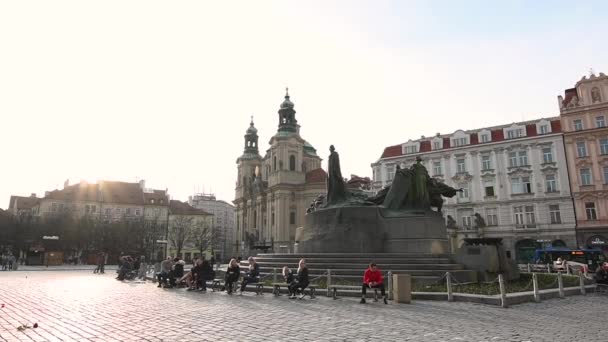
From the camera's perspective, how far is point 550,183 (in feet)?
165

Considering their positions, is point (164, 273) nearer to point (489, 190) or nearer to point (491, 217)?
point (491, 217)

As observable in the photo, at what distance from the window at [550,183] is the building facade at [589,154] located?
1857 mm

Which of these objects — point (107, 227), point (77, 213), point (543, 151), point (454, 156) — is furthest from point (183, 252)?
point (543, 151)

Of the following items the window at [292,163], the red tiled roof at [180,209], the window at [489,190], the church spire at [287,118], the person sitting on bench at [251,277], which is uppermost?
the church spire at [287,118]

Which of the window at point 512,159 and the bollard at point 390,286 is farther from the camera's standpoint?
the window at point 512,159

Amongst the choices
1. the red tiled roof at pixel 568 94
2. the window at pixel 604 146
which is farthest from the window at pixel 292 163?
the window at pixel 604 146

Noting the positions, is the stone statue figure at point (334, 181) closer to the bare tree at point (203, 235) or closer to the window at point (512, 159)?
the window at point (512, 159)

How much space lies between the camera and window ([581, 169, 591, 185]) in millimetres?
48094

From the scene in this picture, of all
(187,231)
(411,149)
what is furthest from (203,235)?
(411,149)

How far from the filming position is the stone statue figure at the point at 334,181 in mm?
21047

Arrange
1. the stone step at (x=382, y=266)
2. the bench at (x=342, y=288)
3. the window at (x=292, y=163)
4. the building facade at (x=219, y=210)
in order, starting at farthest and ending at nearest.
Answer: the building facade at (x=219, y=210) → the window at (x=292, y=163) → the stone step at (x=382, y=266) → the bench at (x=342, y=288)

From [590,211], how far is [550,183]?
511 centimetres

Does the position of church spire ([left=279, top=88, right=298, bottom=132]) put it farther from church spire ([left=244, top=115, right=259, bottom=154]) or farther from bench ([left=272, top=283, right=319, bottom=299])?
bench ([left=272, top=283, right=319, bottom=299])

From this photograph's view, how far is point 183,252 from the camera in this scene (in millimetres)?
96250
